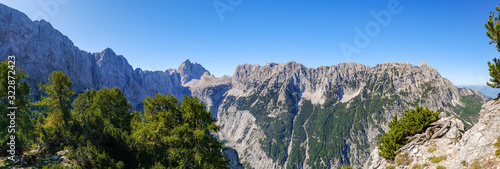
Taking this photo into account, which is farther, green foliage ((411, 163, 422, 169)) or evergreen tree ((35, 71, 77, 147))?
evergreen tree ((35, 71, 77, 147))

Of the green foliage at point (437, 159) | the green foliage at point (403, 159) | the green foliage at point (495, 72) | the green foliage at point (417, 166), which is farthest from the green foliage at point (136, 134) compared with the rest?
the green foliage at point (495, 72)

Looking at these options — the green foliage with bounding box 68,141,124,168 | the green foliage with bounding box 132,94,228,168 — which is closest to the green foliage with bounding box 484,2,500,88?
the green foliage with bounding box 132,94,228,168

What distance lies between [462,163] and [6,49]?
326146 mm

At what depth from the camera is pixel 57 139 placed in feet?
86.9

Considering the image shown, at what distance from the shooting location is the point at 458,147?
19.3 metres

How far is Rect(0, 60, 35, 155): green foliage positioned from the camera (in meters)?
22.5

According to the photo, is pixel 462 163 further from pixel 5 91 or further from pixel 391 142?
pixel 5 91

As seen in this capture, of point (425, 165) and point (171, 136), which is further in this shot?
point (171, 136)

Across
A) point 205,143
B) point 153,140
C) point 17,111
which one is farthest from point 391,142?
point 17,111

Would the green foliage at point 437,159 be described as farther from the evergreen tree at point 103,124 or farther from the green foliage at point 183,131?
the evergreen tree at point 103,124

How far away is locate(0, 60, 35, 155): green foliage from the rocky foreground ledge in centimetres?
4728

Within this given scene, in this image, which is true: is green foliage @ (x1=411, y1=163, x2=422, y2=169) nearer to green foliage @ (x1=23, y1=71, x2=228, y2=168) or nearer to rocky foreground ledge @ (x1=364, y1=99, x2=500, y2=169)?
rocky foreground ledge @ (x1=364, y1=99, x2=500, y2=169)

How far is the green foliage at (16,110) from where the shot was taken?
A: 22.5 metres

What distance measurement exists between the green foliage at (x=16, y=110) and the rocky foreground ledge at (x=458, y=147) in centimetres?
4728
